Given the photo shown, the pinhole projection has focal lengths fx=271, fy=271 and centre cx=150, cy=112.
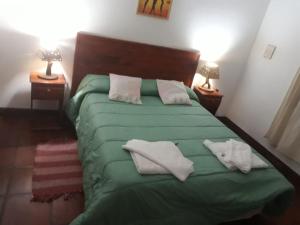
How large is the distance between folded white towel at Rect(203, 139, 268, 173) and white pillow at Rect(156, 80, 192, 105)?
848 millimetres

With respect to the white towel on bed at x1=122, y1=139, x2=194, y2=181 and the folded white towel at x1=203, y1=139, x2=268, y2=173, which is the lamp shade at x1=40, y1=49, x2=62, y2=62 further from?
the folded white towel at x1=203, y1=139, x2=268, y2=173

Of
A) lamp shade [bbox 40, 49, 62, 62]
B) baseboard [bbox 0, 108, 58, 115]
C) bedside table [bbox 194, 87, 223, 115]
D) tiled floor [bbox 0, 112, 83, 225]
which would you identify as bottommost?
tiled floor [bbox 0, 112, 83, 225]

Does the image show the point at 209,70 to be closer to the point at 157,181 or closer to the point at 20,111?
the point at 157,181

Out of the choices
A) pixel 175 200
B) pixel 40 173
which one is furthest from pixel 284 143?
pixel 40 173

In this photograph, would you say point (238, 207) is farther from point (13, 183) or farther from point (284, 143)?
point (13, 183)

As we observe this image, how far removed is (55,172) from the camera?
2.32 metres

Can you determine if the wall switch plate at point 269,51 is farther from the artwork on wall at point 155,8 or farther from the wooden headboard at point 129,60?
the artwork on wall at point 155,8

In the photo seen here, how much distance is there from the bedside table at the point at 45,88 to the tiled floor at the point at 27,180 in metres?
0.31

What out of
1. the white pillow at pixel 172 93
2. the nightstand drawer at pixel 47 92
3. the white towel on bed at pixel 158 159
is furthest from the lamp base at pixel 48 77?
the white towel on bed at pixel 158 159

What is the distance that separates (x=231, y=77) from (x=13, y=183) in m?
3.05

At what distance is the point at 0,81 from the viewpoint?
114 inches

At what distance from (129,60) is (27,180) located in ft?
5.56

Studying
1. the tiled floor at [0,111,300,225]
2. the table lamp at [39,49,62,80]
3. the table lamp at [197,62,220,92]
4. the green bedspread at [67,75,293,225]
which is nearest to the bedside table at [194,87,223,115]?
the table lamp at [197,62,220,92]

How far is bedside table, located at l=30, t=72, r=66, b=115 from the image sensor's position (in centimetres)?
274
